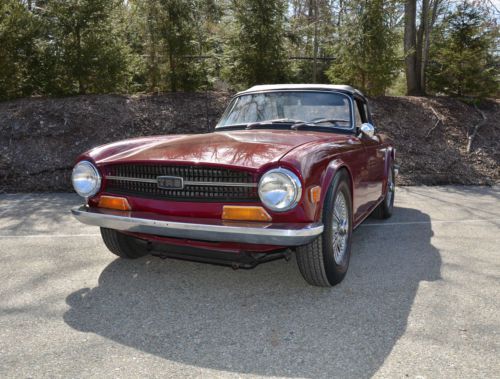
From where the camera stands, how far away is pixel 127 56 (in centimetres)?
1100

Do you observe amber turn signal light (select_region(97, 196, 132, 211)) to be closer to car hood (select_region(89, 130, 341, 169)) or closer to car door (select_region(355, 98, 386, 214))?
car hood (select_region(89, 130, 341, 169))

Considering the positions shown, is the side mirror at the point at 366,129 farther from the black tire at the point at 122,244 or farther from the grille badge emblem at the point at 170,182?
the black tire at the point at 122,244

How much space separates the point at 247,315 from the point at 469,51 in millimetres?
11157

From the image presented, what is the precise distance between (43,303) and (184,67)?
30.0ft

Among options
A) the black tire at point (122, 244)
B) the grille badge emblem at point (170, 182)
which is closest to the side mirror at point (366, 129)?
the grille badge emblem at point (170, 182)

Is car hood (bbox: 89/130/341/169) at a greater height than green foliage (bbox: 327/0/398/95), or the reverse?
green foliage (bbox: 327/0/398/95)

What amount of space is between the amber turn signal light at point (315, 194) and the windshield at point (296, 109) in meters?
1.42

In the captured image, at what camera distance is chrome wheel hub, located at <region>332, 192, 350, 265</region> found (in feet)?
11.4

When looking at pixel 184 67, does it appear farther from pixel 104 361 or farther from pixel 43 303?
pixel 104 361

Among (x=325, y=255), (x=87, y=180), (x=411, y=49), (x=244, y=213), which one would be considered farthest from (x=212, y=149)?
(x=411, y=49)

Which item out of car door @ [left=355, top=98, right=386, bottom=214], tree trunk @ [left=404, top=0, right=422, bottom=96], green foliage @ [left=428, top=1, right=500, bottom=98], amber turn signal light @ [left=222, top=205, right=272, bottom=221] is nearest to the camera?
amber turn signal light @ [left=222, top=205, right=272, bottom=221]

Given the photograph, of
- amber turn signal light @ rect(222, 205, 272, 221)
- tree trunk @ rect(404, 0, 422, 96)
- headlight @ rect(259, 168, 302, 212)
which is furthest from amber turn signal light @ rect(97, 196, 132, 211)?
tree trunk @ rect(404, 0, 422, 96)

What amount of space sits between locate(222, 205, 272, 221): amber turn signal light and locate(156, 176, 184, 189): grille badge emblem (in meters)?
0.37

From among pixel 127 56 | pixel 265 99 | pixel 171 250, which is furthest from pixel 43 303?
pixel 127 56
